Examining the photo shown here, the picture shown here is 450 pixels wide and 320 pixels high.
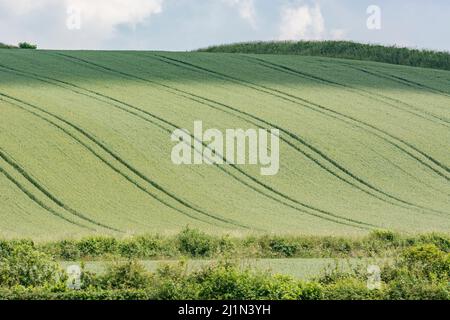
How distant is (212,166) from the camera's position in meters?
38.2

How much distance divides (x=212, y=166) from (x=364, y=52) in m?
28.7

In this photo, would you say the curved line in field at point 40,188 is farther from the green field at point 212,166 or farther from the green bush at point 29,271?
the green bush at point 29,271

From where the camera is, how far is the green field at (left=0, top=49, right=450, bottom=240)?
32844 mm

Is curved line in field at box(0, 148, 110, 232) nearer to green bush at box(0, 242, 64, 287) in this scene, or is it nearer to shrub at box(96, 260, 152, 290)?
green bush at box(0, 242, 64, 287)

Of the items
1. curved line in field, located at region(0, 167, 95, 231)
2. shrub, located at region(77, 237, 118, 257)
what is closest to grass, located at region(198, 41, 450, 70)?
curved line in field, located at region(0, 167, 95, 231)

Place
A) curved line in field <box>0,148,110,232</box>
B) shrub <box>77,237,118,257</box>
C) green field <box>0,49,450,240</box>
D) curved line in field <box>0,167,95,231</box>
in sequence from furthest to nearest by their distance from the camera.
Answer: green field <box>0,49,450,240</box>, curved line in field <box>0,148,110,232</box>, curved line in field <box>0,167,95,231</box>, shrub <box>77,237,118,257</box>

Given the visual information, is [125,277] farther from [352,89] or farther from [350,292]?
[352,89]

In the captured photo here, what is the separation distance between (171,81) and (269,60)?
9774mm

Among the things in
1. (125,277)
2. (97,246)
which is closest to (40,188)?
(97,246)

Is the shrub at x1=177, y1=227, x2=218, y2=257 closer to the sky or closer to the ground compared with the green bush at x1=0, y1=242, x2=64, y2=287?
closer to the ground

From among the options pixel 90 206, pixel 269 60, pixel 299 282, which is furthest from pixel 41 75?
pixel 299 282

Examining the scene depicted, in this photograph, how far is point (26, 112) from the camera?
138ft

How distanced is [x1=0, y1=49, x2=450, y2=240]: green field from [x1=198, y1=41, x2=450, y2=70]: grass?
19.1 ft
